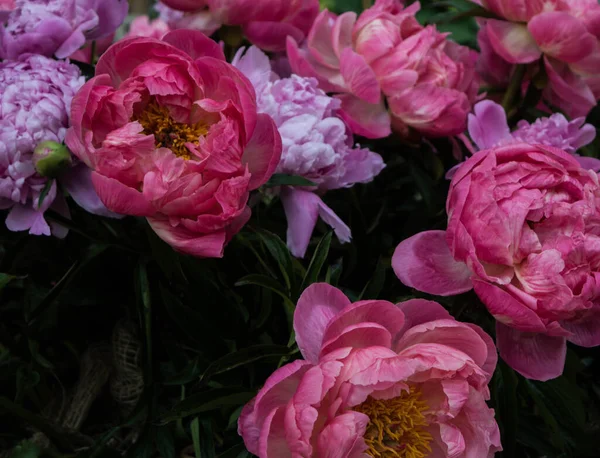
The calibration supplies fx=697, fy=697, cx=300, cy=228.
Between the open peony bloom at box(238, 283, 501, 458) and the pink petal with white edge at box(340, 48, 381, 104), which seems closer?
the open peony bloom at box(238, 283, 501, 458)

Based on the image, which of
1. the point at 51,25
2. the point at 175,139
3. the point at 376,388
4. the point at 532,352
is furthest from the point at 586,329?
the point at 51,25

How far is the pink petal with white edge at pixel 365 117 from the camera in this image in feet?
1.58

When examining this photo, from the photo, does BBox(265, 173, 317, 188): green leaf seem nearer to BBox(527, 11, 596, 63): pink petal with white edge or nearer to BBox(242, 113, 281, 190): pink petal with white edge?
BBox(242, 113, 281, 190): pink petal with white edge

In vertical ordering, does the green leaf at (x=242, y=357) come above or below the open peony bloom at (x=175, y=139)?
below

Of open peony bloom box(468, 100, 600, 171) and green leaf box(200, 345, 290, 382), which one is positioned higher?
open peony bloom box(468, 100, 600, 171)

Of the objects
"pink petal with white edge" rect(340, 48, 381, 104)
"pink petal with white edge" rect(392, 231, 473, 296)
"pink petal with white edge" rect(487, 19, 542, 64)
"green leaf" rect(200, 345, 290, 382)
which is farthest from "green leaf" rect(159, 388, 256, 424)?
"pink petal with white edge" rect(487, 19, 542, 64)

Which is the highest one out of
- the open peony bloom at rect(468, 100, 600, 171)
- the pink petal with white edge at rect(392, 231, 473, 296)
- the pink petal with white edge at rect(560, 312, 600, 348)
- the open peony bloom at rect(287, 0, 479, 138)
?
the open peony bloom at rect(287, 0, 479, 138)

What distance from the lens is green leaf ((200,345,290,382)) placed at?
378 mm

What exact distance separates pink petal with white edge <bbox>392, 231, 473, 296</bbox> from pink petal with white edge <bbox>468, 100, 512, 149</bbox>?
0.11 metres

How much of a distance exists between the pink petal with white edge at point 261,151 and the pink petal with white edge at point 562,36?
24cm

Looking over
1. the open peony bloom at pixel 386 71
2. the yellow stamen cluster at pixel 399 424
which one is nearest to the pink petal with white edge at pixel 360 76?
the open peony bloom at pixel 386 71

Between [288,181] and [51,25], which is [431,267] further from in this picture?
[51,25]

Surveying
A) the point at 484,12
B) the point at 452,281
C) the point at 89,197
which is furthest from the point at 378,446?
the point at 484,12

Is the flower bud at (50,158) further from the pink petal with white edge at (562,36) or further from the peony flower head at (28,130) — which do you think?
the pink petal with white edge at (562,36)
